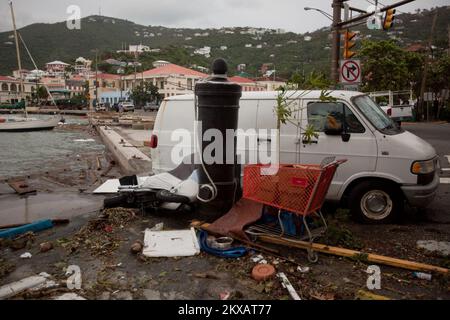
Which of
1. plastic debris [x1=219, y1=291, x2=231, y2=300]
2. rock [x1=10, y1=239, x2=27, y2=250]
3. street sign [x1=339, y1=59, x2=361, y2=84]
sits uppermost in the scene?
street sign [x1=339, y1=59, x2=361, y2=84]

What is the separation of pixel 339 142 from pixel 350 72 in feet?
22.9

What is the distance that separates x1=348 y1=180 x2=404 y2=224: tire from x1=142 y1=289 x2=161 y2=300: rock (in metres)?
3.48

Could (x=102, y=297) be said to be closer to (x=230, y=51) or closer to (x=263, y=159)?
(x=263, y=159)

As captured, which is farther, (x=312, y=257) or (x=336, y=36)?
(x=336, y=36)

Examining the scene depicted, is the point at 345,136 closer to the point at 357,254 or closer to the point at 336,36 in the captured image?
the point at 357,254

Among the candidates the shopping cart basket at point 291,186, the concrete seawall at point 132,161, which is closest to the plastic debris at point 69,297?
the shopping cart basket at point 291,186

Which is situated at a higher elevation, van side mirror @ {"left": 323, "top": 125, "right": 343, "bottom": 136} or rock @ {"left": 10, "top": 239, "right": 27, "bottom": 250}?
van side mirror @ {"left": 323, "top": 125, "right": 343, "bottom": 136}

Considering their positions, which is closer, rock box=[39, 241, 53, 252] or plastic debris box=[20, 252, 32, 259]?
plastic debris box=[20, 252, 32, 259]

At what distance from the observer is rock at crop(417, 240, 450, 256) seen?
4738mm

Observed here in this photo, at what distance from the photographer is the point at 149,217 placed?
20.0 feet

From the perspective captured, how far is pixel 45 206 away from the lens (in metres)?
7.63

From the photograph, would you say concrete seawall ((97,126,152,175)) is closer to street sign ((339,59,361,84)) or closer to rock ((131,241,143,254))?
rock ((131,241,143,254))

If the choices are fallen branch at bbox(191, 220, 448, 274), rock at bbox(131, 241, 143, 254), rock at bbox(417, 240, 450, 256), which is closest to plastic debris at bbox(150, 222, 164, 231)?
rock at bbox(131, 241, 143, 254)

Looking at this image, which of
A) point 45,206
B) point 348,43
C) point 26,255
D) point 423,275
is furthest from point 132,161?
point 348,43
